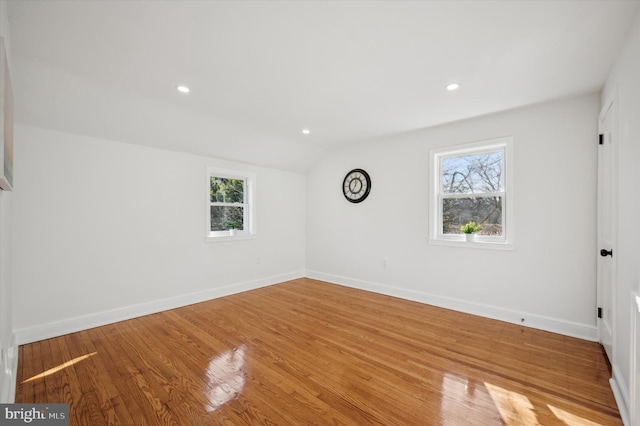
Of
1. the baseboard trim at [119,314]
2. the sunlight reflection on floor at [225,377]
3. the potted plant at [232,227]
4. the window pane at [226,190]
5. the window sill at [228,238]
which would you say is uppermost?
the window pane at [226,190]

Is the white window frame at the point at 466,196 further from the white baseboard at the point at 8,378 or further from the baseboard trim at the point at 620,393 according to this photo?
the white baseboard at the point at 8,378

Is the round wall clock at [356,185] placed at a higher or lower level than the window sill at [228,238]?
higher

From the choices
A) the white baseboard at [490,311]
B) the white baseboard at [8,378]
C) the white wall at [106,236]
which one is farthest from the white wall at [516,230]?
the white baseboard at [8,378]

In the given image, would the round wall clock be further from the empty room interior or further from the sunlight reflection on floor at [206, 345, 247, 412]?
the sunlight reflection on floor at [206, 345, 247, 412]

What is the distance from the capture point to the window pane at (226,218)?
448 centimetres

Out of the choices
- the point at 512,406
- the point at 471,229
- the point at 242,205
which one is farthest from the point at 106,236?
the point at 471,229

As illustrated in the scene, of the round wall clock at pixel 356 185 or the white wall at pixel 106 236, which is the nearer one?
the white wall at pixel 106 236

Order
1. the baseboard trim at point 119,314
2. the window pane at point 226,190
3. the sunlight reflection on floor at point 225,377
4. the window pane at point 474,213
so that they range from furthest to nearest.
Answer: the window pane at point 226,190 < the window pane at point 474,213 < the baseboard trim at point 119,314 < the sunlight reflection on floor at point 225,377

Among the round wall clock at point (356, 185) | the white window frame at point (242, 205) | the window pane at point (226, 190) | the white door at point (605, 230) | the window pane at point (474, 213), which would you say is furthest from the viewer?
the round wall clock at point (356, 185)

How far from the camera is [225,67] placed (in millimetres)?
2309

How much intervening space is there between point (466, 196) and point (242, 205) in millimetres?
3484

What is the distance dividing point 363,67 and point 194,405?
9.17ft

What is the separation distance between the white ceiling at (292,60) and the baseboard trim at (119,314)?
2074 millimetres

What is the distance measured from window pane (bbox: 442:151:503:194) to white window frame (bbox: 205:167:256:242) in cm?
311
